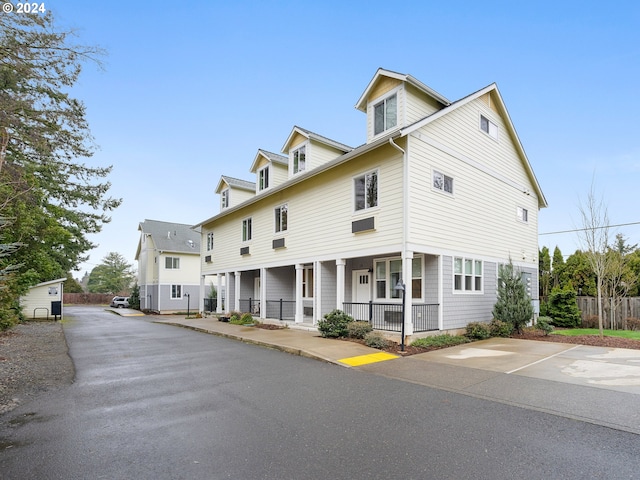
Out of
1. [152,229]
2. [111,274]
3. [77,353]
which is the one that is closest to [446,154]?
[77,353]

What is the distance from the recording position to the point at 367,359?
30.0 feet

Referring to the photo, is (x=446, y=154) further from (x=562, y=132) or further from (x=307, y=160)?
(x=562, y=132)

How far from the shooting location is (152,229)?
1358 inches

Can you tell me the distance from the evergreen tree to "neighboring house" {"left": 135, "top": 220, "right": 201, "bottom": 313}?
25.2 m

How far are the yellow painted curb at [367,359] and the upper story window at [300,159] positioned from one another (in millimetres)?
9421

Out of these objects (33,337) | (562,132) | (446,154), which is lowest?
(33,337)

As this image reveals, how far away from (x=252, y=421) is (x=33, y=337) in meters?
14.4

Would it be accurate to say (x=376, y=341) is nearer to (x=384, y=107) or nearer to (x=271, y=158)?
(x=384, y=107)

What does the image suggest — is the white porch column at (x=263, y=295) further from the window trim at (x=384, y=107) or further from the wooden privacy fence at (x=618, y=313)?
the wooden privacy fence at (x=618, y=313)

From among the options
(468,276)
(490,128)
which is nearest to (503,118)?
(490,128)

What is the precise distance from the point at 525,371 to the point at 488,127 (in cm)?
1103

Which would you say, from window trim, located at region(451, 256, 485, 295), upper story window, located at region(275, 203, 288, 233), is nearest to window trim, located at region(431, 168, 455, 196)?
window trim, located at region(451, 256, 485, 295)

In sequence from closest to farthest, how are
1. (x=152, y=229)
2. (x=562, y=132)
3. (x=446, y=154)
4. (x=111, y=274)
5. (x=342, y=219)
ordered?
(x=446, y=154), (x=342, y=219), (x=562, y=132), (x=152, y=229), (x=111, y=274)

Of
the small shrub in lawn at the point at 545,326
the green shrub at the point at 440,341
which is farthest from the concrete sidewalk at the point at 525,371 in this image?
the small shrub in lawn at the point at 545,326
